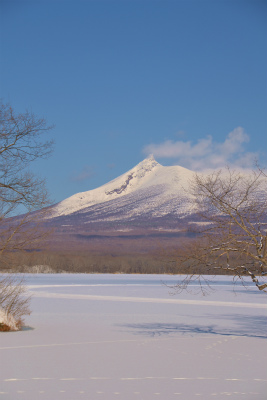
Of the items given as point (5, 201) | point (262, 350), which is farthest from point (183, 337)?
point (5, 201)

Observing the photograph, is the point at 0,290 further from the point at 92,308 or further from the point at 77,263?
the point at 77,263

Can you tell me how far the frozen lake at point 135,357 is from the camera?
Result: 8.16m

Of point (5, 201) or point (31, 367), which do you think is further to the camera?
point (5, 201)

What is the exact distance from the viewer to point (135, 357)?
36.3ft

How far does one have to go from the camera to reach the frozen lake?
321 inches

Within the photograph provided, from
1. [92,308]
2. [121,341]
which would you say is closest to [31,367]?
[121,341]

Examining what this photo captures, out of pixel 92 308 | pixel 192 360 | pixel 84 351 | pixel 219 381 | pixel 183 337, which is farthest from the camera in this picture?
pixel 92 308

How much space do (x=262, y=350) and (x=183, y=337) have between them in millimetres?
2530

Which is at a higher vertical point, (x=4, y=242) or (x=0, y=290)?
(x=4, y=242)

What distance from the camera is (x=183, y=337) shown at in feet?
46.3

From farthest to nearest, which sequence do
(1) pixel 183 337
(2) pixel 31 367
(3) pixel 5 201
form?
1. (1) pixel 183 337
2. (3) pixel 5 201
3. (2) pixel 31 367

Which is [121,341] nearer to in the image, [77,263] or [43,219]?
[43,219]

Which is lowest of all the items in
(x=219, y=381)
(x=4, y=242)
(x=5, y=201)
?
(x=219, y=381)

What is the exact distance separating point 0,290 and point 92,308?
7.85 m
